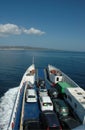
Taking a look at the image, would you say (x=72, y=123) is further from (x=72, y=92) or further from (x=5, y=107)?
(x=5, y=107)

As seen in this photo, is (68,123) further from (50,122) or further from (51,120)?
(50,122)

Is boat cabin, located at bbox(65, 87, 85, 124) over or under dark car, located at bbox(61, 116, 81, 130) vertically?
over

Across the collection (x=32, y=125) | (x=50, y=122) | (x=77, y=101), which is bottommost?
(x=32, y=125)

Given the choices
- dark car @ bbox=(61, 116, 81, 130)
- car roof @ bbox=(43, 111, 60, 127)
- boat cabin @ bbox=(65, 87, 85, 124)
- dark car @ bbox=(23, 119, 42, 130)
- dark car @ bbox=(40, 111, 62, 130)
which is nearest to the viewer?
dark car @ bbox=(40, 111, 62, 130)

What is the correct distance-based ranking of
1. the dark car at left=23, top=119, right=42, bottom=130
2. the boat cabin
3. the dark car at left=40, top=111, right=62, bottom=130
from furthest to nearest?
1. the boat cabin
2. the dark car at left=23, top=119, right=42, bottom=130
3. the dark car at left=40, top=111, right=62, bottom=130

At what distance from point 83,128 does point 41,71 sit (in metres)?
36.1

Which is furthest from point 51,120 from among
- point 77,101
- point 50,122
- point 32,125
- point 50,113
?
point 77,101

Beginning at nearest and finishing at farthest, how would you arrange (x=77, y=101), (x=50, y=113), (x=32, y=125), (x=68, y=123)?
(x=32, y=125) → (x=68, y=123) → (x=50, y=113) → (x=77, y=101)

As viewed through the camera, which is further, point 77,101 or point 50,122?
point 77,101

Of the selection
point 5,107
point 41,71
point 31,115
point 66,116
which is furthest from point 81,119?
point 41,71

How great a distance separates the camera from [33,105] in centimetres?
2567

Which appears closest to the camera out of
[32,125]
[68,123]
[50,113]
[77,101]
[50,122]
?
[50,122]

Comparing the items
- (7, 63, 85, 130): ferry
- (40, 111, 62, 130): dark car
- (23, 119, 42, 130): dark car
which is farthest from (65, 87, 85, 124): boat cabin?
(23, 119, 42, 130): dark car

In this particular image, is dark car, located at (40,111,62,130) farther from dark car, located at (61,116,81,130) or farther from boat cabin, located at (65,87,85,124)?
boat cabin, located at (65,87,85,124)
